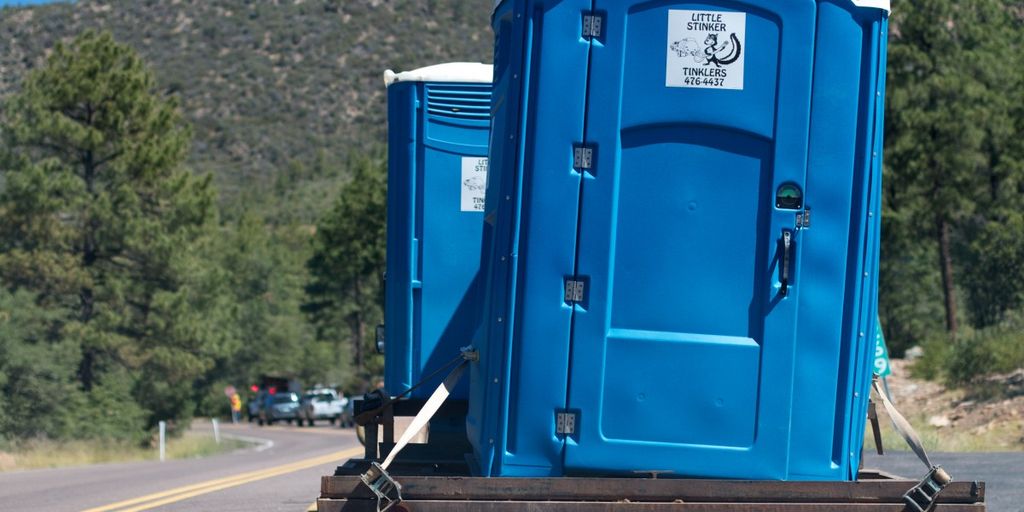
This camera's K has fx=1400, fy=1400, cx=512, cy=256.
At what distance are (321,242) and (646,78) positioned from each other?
6533 centimetres

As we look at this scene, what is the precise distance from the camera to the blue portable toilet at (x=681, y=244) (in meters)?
5.13

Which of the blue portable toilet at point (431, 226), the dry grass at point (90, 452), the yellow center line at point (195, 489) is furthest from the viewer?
the dry grass at point (90, 452)

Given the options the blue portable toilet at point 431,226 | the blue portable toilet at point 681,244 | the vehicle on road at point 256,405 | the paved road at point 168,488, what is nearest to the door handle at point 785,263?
the blue portable toilet at point 681,244

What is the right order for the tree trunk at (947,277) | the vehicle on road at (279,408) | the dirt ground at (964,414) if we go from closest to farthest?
the dirt ground at (964,414), the tree trunk at (947,277), the vehicle on road at (279,408)

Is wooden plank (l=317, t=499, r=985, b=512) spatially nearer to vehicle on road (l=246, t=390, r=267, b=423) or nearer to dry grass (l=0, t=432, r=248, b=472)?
dry grass (l=0, t=432, r=248, b=472)

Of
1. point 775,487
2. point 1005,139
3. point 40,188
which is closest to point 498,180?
point 775,487

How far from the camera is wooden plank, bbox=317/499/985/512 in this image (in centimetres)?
493

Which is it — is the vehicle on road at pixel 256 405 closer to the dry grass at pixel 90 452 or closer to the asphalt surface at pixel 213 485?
the dry grass at pixel 90 452

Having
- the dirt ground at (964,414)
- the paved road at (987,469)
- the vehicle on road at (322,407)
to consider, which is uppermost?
the paved road at (987,469)

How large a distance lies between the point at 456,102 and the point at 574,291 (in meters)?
3.65

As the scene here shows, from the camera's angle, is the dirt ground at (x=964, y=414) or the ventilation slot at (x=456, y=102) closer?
the ventilation slot at (x=456, y=102)

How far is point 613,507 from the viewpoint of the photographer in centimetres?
491

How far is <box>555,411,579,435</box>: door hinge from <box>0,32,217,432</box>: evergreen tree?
3583 centimetres

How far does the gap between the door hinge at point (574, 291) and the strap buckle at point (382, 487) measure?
3.00 feet
